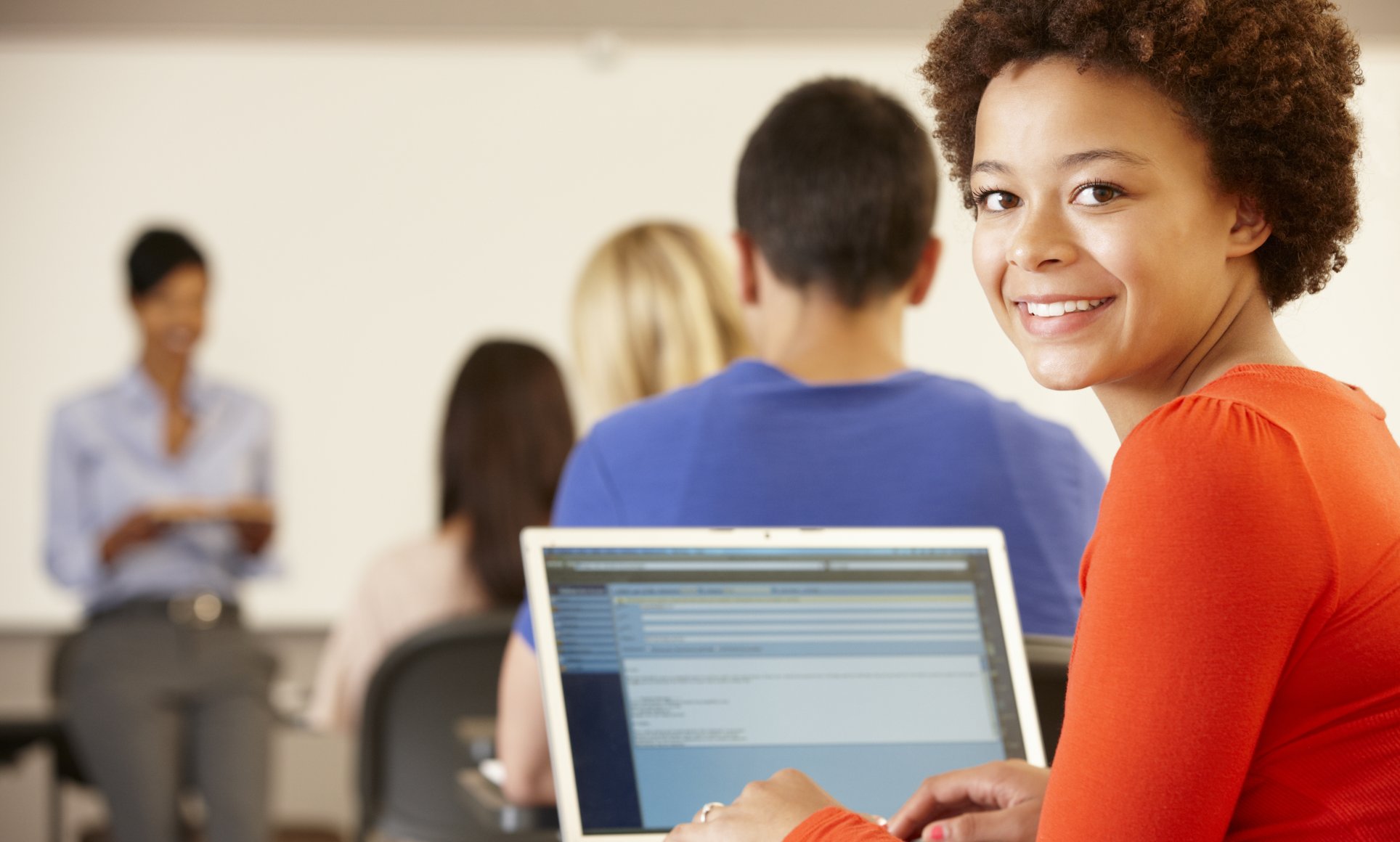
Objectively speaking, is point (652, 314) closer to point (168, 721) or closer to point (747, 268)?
point (747, 268)

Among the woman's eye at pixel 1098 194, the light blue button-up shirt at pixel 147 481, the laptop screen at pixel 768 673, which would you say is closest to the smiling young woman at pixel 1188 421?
the woman's eye at pixel 1098 194

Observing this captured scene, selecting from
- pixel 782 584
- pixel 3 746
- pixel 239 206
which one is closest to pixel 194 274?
pixel 239 206

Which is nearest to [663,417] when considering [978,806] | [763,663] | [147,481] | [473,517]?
[763,663]

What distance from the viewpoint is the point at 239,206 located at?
3.98 metres

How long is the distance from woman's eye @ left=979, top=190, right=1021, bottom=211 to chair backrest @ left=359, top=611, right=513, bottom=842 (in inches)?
49.4

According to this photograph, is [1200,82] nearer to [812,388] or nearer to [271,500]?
[812,388]

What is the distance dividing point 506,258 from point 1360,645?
3464 mm

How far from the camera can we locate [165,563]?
3.45 metres

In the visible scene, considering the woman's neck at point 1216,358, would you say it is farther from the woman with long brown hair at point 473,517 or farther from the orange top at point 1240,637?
the woman with long brown hair at point 473,517

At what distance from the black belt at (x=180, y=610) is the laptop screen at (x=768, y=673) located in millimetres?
2489

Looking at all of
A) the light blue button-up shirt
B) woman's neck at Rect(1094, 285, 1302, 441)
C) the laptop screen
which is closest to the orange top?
woman's neck at Rect(1094, 285, 1302, 441)

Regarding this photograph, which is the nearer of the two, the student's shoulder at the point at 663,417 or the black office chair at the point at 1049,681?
the black office chair at the point at 1049,681

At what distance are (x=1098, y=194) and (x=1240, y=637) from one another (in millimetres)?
280

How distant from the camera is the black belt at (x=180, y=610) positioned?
3.24 meters
